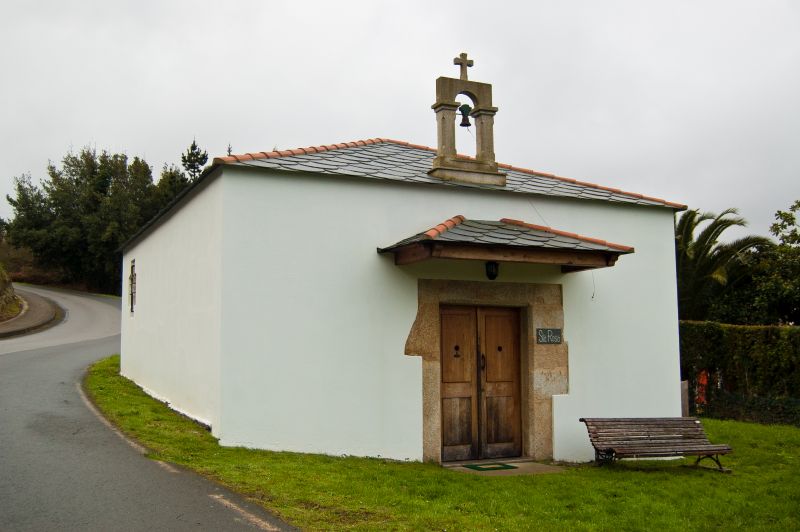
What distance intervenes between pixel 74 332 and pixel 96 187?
26142 mm

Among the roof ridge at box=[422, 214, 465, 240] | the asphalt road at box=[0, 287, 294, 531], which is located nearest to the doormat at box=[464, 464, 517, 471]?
the roof ridge at box=[422, 214, 465, 240]

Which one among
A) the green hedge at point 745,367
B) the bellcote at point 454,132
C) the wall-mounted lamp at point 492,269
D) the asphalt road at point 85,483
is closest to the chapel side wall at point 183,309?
the asphalt road at point 85,483

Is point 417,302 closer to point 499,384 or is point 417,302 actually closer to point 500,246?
point 500,246

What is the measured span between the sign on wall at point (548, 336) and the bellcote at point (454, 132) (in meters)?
2.33

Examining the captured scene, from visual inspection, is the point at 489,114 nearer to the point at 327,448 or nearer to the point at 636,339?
the point at 636,339

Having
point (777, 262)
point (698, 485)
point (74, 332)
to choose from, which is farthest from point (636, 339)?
point (74, 332)

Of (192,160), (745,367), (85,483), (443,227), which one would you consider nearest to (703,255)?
(745,367)

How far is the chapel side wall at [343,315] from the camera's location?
29.4 feet

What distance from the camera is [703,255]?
21.1 m

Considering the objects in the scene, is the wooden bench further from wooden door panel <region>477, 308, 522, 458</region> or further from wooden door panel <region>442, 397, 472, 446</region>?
wooden door panel <region>442, 397, 472, 446</region>

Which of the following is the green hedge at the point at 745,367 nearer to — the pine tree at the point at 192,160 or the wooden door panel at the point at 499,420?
the wooden door panel at the point at 499,420

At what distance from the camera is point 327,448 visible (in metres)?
9.16

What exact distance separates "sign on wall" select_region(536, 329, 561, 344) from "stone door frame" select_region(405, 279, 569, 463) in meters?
0.06

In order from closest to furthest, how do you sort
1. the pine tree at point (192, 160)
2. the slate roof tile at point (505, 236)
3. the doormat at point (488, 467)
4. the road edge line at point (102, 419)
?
the road edge line at point (102, 419) → the slate roof tile at point (505, 236) → the doormat at point (488, 467) → the pine tree at point (192, 160)
